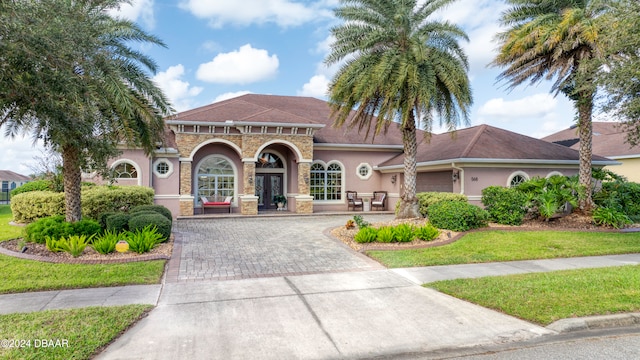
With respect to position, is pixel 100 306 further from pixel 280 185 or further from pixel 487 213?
pixel 280 185

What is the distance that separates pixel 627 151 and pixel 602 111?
1406 centimetres

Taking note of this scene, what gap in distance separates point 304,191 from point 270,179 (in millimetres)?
3218

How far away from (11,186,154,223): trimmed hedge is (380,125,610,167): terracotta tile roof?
41.1 ft

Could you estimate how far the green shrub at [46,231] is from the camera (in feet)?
31.5

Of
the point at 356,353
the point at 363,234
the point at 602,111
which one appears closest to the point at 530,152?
the point at 602,111

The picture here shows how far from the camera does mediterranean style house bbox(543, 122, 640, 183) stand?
73.0ft

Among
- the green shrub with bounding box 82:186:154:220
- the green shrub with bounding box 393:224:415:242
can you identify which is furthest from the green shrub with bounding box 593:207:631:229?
the green shrub with bounding box 82:186:154:220

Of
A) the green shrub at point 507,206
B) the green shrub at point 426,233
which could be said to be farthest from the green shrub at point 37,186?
the green shrub at point 507,206

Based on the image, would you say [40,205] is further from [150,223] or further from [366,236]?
[366,236]

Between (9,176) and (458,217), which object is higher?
(9,176)

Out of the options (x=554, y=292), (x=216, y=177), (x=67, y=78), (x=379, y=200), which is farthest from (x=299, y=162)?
(x=554, y=292)

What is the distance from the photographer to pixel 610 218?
43.3 feet

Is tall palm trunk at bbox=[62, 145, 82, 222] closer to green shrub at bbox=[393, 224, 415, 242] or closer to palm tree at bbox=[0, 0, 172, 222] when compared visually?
palm tree at bbox=[0, 0, 172, 222]

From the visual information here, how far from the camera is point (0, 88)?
5.39 m
